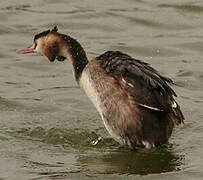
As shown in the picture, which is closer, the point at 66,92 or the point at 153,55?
the point at 66,92

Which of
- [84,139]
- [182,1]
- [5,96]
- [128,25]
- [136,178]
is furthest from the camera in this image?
[182,1]

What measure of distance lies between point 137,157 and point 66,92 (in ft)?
8.34

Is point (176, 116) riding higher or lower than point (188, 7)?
higher

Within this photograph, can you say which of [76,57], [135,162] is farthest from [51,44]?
[135,162]

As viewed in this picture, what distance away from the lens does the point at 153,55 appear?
1223 centimetres

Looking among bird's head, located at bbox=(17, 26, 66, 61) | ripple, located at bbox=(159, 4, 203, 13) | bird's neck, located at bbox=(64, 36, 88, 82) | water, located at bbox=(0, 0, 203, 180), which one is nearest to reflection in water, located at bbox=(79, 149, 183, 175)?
water, located at bbox=(0, 0, 203, 180)

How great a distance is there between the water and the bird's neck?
717mm

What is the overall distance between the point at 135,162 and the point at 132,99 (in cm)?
61

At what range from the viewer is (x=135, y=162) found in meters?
8.23

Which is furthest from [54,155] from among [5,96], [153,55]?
[153,55]

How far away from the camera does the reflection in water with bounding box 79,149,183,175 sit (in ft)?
26.0

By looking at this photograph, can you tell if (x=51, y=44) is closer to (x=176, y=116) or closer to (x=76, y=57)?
(x=76, y=57)

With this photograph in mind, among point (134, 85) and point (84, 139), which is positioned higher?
point (134, 85)

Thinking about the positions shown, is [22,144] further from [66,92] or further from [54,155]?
[66,92]
